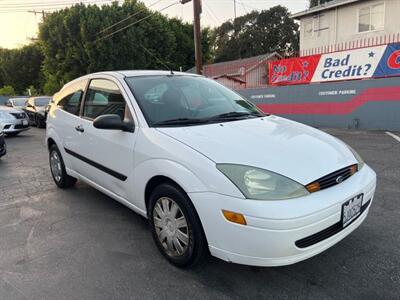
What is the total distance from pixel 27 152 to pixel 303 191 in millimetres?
8329

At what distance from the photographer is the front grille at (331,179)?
247 centimetres

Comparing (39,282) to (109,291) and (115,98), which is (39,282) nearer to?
(109,291)

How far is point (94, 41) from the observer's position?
26969mm

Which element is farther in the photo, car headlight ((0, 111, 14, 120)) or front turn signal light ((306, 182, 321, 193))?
car headlight ((0, 111, 14, 120))

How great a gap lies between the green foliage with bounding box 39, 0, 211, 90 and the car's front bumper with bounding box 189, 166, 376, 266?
88.4 feet

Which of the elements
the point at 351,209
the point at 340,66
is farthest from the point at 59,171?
the point at 340,66

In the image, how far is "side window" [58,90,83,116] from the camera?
4477 mm

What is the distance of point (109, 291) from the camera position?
105 inches

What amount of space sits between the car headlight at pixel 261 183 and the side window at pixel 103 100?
1541mm

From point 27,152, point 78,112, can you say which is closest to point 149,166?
point 78,112

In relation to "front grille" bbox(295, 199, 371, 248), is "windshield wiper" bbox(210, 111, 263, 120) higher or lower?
higher

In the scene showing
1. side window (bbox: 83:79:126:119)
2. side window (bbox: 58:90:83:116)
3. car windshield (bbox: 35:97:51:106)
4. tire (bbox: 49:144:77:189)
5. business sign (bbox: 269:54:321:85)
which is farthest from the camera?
car windshield (bbox: 35:97:51:106)

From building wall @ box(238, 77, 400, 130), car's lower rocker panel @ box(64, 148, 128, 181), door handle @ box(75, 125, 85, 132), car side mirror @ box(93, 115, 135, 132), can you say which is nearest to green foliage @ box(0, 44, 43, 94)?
building wall @ box(238, 77, 400, 130)

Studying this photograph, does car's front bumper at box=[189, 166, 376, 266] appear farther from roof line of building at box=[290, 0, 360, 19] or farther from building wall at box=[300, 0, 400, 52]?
roof line of building at box=[290, 0, 360, 19]
